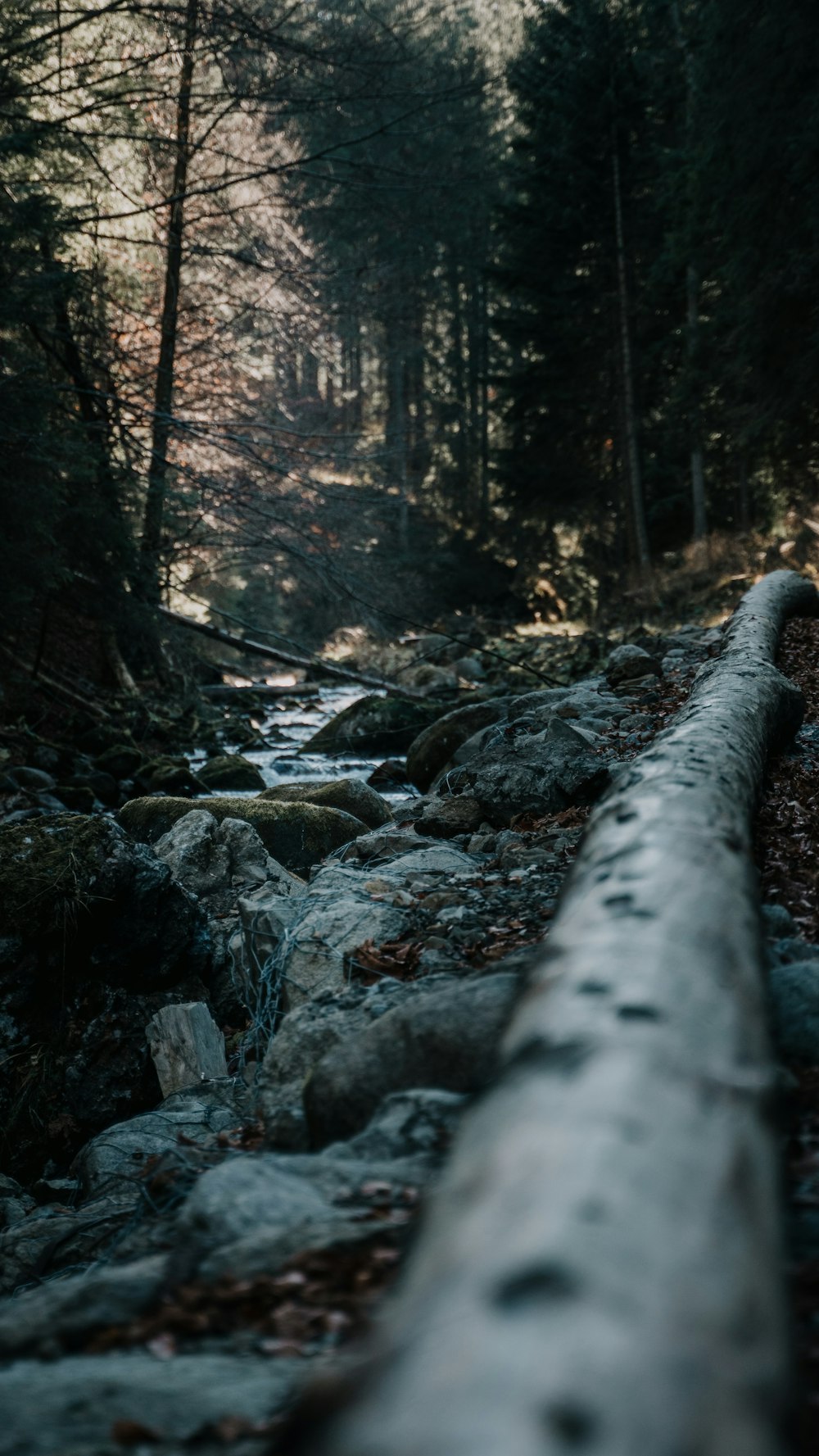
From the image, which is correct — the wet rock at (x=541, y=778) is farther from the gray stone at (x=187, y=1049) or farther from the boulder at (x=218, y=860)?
the gray stone at (x=187, y=1049)

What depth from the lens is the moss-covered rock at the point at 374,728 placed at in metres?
10.6

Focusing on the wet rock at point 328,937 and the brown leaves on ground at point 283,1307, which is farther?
the wet rock at point 328,937

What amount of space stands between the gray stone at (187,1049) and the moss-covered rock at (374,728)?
6.62 m

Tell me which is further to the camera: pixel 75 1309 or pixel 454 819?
pixel 454 819

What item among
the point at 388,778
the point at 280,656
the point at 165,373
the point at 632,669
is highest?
the point at 165,373

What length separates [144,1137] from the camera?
3363mm

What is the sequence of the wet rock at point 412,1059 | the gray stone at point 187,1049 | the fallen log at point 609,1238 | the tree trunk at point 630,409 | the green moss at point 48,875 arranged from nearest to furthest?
the fallen log at point 609,1238 → the wet rock at point 412,1059 → the gray stone at point 187,1049 → the green moss at point 48,875 → the tree trunk at point 630,409

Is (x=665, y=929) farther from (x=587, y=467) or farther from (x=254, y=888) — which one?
(x=587, y=467)

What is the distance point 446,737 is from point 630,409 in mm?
12996

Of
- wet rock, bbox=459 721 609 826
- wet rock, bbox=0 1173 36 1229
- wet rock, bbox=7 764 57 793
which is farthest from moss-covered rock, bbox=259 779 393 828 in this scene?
wet rock, bbox=0 1173 36 1229

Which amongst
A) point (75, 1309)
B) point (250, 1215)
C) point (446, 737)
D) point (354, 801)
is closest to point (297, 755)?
point (446, 737)

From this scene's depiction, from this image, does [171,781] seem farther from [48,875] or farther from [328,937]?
[328,937]

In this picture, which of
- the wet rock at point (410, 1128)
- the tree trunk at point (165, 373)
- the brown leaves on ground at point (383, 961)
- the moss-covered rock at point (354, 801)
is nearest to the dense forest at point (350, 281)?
the tree trunk at point (165, 373)

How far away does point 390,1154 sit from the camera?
2018 millimetres
